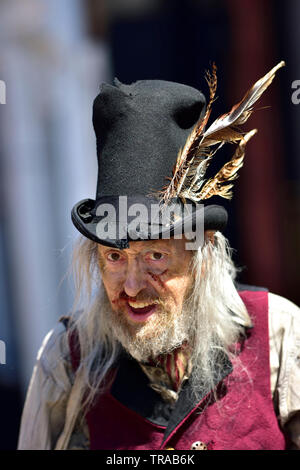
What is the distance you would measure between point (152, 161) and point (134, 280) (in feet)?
1.26

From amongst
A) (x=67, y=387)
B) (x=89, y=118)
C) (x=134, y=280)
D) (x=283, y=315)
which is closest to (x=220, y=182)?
(x=134, y=280)

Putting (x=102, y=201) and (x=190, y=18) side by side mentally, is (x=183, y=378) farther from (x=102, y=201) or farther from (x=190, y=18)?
(x=190, y=18)

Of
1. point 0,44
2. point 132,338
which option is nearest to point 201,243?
point 132,338

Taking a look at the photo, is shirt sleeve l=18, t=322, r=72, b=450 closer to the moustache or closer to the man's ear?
the moustache

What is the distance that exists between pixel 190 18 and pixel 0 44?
4.83ft

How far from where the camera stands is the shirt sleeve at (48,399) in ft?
6.77

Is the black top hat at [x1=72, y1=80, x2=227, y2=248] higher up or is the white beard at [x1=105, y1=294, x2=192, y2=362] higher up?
the black top hat at [x1=72, y1=80, x2=227, y2=248]

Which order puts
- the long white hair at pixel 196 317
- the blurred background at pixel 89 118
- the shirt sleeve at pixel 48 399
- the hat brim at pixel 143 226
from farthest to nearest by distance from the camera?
the blurred background at pixel 89 118 → the shirt sleeve at pixel 48 399 → the long white hair at pixel 196 317 → the hat brim at pixel 143 226

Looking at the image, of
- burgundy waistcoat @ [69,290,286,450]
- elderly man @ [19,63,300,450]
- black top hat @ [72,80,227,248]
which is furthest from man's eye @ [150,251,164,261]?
burgundy waistcoat @ [69,290,286,450]

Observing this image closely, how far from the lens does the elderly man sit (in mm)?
1752

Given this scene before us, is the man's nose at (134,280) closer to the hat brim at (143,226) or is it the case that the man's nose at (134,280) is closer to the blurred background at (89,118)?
the hat brim at (143,226)

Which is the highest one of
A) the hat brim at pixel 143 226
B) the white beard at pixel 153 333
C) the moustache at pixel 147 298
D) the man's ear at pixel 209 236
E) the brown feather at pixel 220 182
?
the brown feather at pixel 220 182

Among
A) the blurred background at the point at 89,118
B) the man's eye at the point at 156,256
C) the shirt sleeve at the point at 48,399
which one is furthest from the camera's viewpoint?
the blurred background at the point at 89,118

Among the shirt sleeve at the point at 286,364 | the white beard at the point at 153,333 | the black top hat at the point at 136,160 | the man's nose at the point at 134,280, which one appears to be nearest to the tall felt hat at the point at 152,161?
the black top hat at the point at 136,160
